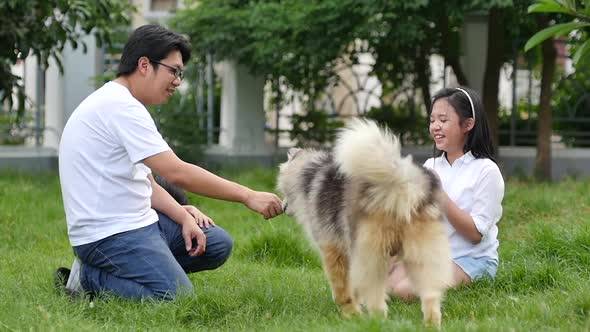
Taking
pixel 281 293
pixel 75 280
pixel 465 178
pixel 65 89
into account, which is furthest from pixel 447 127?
pixel 65 89

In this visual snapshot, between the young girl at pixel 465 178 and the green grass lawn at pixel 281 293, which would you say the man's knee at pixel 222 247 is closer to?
the green grass lawn at pixel 281 293

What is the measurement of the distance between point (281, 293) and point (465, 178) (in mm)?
1157

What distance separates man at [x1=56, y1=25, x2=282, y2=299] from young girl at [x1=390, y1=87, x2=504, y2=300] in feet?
3.07

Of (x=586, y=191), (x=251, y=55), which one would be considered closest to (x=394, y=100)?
(x=251, y=55)

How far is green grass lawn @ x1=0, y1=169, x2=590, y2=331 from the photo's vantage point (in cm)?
422

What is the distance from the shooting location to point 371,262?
4059mm

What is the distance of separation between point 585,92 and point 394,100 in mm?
2284

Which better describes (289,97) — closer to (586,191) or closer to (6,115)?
(6,115)

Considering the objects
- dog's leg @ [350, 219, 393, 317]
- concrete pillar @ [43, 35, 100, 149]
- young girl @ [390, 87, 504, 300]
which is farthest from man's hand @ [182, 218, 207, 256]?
concrete pillar @ [43, 35, 100, 149]

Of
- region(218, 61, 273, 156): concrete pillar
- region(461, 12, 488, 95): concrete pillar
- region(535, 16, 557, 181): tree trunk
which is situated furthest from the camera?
region(461, 12, 488, 95): concrete pillar

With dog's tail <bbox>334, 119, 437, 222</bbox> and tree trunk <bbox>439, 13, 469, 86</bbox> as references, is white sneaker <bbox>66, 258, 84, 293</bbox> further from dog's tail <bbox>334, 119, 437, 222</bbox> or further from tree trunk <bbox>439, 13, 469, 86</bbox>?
tree trunk <bbox>439, 13, 469, 86</bbox>

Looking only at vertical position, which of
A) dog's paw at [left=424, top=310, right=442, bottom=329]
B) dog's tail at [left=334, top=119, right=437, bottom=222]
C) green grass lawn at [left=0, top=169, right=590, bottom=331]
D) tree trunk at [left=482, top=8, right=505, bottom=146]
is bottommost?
green grass lawn at [left=0, top=169, right=590, bottom=331]

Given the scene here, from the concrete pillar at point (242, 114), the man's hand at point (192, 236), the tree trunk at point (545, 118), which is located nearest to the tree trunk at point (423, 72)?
the tree trunk at point (545, 118)

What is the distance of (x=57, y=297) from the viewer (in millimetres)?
4832
